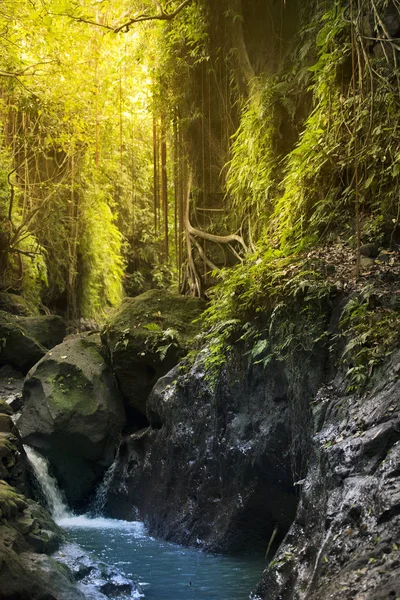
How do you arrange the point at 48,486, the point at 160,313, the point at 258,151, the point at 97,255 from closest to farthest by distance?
the point at 258,151
the point at 48,486
the point at 160,313
the point at 97,255

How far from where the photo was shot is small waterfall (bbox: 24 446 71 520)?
9547 millimetres

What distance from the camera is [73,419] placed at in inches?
393

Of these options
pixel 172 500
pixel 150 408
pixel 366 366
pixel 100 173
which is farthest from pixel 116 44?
pixel 366 366

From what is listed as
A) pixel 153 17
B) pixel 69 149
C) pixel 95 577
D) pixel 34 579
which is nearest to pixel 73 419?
pixel 95 577

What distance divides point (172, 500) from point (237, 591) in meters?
2.40

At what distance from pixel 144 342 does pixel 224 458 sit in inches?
130

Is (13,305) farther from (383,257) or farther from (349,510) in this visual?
(349,510)

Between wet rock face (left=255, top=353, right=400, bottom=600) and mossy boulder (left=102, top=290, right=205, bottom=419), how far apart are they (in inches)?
187

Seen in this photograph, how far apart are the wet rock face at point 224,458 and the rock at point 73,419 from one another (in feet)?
4.51

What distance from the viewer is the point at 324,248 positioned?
709 centimetres

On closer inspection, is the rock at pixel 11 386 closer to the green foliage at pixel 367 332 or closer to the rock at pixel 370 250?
the rock at pixel 370 250

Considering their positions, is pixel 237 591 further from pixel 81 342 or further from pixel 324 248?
pixel 81 342

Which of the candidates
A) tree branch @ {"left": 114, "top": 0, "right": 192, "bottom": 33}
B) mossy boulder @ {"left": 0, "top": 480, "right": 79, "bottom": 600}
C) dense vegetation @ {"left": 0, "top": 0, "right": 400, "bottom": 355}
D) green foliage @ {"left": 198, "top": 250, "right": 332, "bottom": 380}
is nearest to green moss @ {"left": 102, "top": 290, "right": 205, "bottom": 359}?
dense vegetation @ {"left": 0, "top": 0, "right": 400, "bottom": 355}

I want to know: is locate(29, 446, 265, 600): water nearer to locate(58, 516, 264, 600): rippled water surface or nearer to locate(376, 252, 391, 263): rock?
locate(58, 516, 264, 600): rippled water surface
